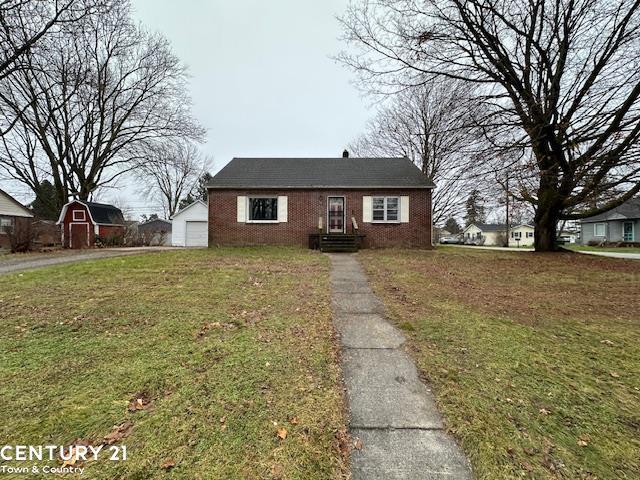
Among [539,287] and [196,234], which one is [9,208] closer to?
[196,234]

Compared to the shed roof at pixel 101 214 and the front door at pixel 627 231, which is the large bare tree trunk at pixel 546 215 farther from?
the shed roof at pixel 101 214

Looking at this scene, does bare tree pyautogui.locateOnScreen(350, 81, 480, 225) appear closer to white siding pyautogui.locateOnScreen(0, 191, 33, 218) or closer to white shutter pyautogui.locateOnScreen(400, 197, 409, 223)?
white shutter pyautogui.locateOnScreen(400, 197, 409, 223)

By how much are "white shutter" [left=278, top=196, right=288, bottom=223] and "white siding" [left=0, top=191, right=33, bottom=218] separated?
864 inches

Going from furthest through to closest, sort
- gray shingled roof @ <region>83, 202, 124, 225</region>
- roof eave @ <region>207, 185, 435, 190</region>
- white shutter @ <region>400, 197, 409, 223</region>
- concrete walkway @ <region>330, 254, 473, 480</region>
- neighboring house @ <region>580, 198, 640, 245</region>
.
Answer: neighboring house @ <region>580, 198, 640, 245</region> < gray shingled roof @ <region>83, 202, 124, 225</region> < white shutter @ <region>400, 197, 409, 223</region> < roof eave @ <region>207, 185, 435, 190</region> < concrete walkway @ <region>330, 254, 473, 480</region>

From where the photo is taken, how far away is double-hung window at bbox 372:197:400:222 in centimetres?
1485

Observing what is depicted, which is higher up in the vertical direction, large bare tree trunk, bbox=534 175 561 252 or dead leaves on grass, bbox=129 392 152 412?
large bare tree trunk, bbox=534 175 561 252

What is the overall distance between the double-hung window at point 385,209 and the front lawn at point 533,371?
830 centimetres

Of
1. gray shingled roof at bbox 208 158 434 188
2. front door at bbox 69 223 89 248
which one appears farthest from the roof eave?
front door at bbox 69 223 89 248

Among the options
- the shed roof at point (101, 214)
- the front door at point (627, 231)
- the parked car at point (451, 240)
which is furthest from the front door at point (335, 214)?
the parked car at point (451, 240)

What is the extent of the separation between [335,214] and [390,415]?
42.2 feet

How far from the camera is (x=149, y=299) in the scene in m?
5.39

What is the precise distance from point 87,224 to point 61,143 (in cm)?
606

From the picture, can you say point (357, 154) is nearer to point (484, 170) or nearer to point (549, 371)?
point (484, 170)

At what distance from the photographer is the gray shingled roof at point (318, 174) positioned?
14.7 meters
